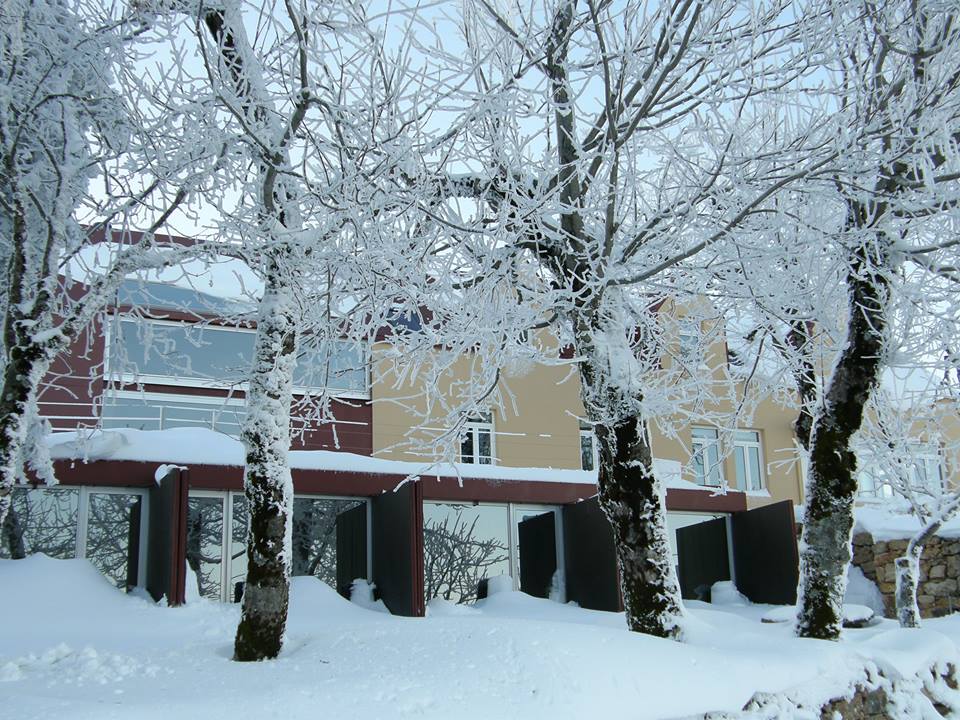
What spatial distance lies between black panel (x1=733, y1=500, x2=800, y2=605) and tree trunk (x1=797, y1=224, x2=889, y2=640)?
8.39m

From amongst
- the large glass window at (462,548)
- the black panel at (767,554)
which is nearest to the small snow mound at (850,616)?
the black panel at (767,554)

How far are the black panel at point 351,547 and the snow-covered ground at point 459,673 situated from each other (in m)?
6.45

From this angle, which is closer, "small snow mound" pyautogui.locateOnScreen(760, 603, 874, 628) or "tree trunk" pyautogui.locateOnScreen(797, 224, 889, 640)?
"tree trunk" pyautogui.locateOnScreen(797, 224, 889, 640)

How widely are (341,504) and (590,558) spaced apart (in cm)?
406

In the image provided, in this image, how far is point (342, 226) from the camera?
664cm

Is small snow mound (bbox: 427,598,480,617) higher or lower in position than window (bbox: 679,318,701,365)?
lower

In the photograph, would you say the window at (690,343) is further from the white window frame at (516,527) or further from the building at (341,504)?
the white window frame at (516,527)

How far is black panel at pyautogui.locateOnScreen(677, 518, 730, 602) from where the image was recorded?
17188 millimetres

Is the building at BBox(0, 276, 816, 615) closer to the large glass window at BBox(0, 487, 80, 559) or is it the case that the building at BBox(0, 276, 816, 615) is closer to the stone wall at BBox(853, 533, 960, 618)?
the large glass window at BBox(0, 487, 80, 559)

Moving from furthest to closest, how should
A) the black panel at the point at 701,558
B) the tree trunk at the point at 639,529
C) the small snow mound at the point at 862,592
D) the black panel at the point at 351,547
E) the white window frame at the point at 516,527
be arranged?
the black panel at the point at 701,558 → the small snow mound at the point at 862,592 → the white window frame at the point at 516,527 → the black panel at the point at 351,547 → the tree trunk at the point at 639,529

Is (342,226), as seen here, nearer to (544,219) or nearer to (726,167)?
(544,219)

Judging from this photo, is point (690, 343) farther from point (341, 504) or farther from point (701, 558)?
point (701, 558)

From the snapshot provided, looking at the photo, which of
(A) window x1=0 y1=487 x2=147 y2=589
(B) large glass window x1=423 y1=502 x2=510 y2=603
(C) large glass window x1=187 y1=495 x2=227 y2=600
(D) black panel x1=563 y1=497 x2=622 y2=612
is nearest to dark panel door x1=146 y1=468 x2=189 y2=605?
(A) window x1=0 y1=487 x2=147 y2=589

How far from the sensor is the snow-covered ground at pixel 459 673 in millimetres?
5070
